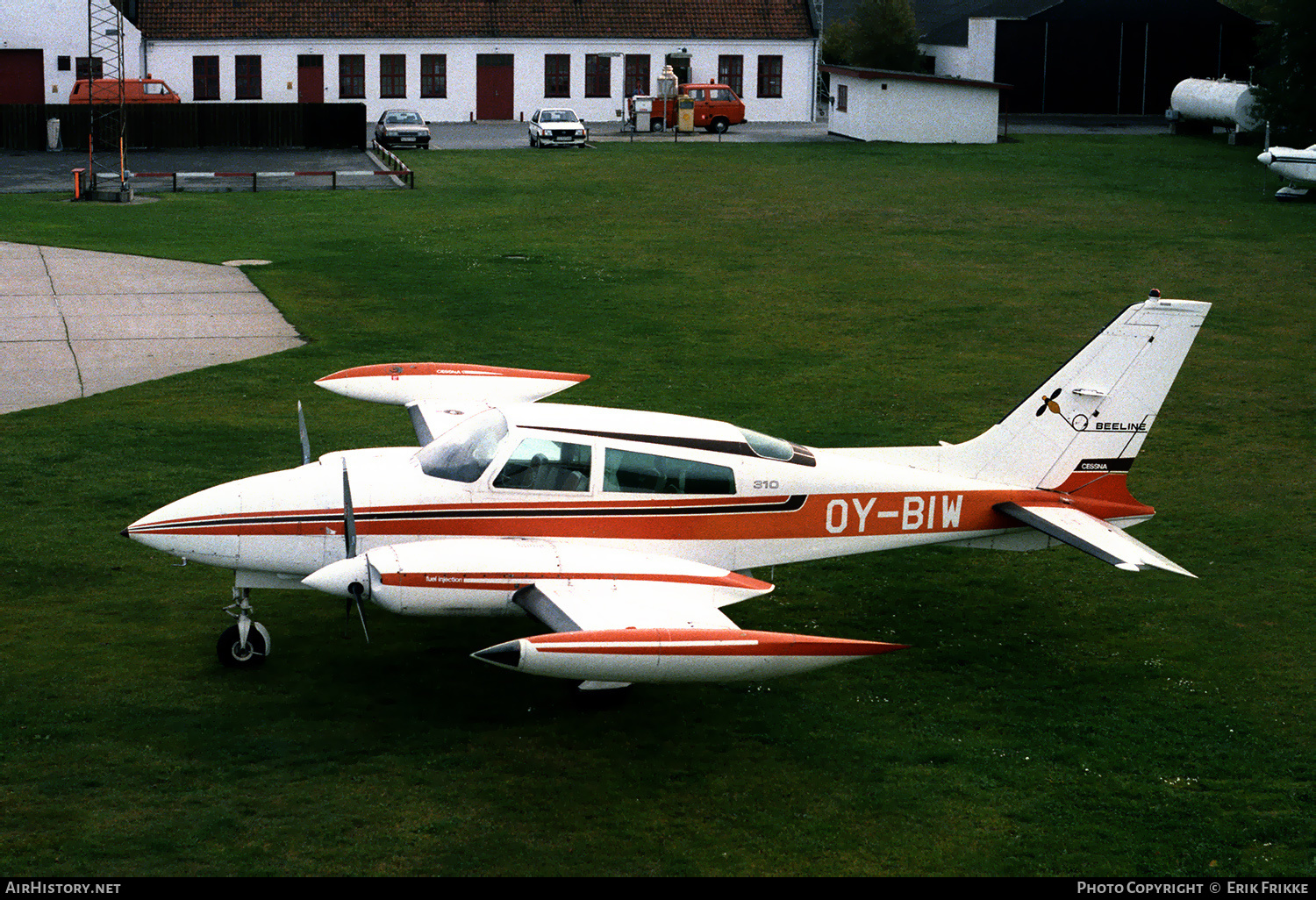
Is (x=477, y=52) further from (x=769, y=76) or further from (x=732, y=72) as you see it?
(x=769, y=76)

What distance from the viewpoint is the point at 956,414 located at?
23047mm

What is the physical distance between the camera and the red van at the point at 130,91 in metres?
68.6

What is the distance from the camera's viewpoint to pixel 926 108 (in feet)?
225

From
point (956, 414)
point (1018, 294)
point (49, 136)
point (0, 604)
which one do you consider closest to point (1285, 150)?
point (1018, 294)

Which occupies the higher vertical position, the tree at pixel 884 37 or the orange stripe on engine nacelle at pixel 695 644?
the tree at pixel 884 37

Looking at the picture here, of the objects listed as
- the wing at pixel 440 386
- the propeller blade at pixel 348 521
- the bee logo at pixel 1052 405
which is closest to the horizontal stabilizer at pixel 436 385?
the wing at pixel 440 386

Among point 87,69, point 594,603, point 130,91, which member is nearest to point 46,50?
point 87,69

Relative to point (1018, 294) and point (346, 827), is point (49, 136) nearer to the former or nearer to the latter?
point (1018, 294)

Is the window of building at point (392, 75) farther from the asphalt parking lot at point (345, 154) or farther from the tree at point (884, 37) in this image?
the tree at point (884, 37)

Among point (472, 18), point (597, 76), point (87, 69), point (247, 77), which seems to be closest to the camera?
point (87, 69)

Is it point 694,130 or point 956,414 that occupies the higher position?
point 694,130

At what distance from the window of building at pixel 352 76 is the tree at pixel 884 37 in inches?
1077

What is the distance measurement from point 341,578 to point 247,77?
7222cm

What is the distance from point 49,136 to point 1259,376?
5500 cm
